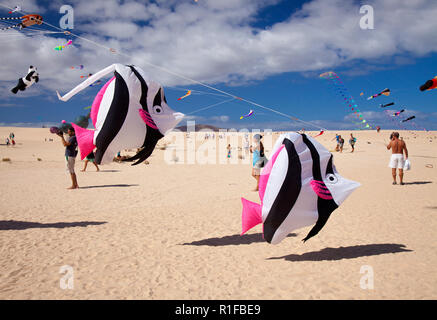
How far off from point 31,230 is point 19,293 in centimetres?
326

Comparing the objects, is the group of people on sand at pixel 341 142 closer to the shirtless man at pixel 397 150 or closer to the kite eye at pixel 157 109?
the shirtless man at pixel 397 150

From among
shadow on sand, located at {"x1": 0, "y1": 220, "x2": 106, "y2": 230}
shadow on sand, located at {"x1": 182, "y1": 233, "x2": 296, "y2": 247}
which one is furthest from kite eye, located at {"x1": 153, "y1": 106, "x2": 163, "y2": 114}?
shadow on sand, located at {"x1": 0, "y1": 220, "x2": 106, "y2": 230}

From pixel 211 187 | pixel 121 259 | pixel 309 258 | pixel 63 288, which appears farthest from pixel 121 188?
pixel 309 258

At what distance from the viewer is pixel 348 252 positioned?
6051 mm

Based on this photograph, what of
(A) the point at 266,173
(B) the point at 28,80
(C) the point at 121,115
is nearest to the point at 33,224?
(B) the point at 28,80

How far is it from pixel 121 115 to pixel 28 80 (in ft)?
9.09

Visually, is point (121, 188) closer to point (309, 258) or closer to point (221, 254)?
point (221, 254)

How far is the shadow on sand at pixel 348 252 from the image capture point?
18.9 feet

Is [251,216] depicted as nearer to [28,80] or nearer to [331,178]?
[331,178]

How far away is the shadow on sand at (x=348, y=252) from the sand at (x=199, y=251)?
0.07ft

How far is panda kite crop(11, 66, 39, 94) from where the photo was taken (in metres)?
5.96

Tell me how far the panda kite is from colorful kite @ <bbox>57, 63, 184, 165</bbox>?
5.99ft

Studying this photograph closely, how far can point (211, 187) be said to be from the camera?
13.6 meters

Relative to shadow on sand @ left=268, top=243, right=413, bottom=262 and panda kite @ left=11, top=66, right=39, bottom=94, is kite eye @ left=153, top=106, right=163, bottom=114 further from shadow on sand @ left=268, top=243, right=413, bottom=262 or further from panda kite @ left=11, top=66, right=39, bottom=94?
shadow on sand @ left=268, top=243, right=413, bottom=262
